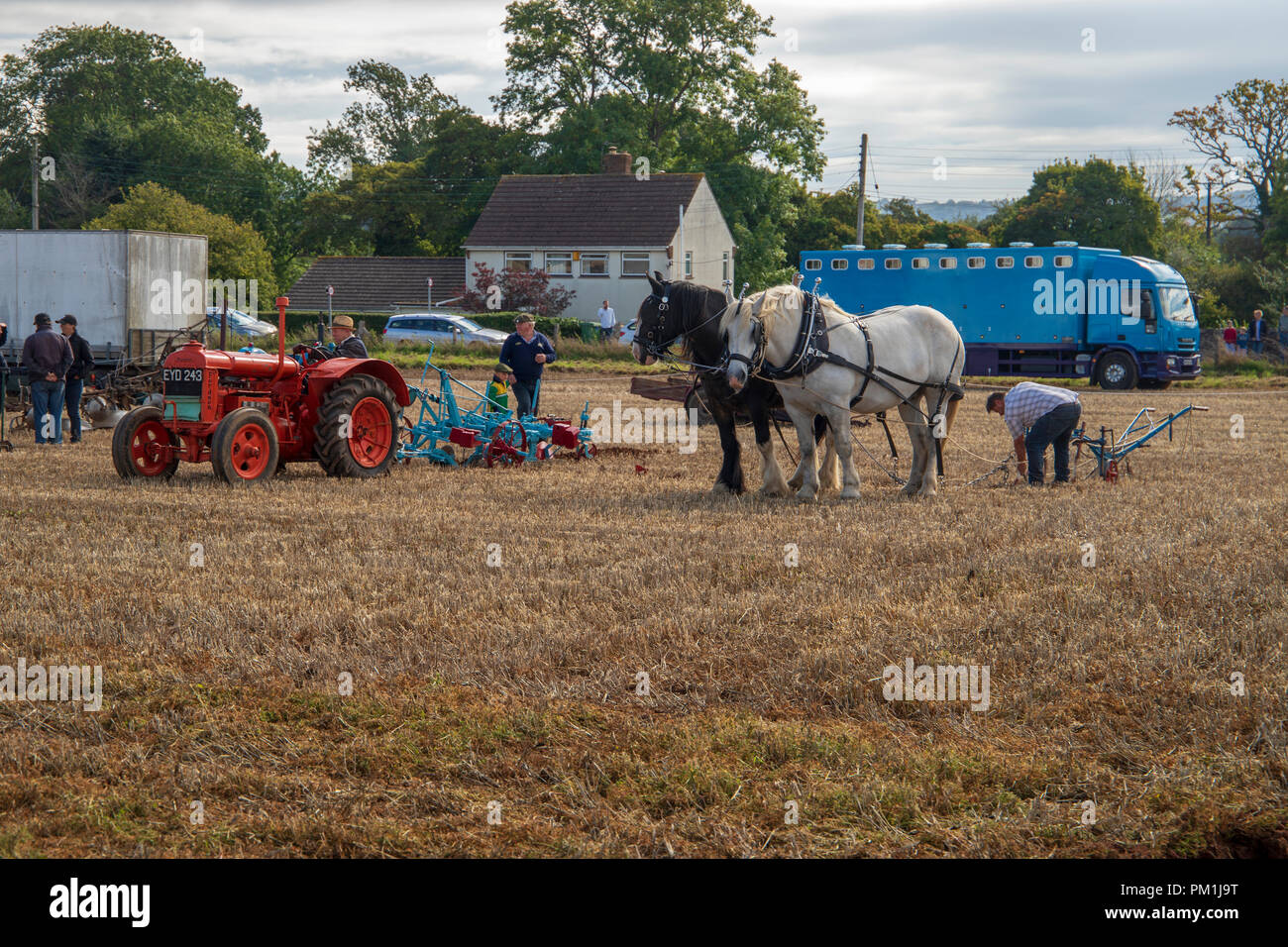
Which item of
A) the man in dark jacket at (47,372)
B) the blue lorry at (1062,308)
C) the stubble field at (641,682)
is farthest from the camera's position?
the blue lorry at (1062,308)

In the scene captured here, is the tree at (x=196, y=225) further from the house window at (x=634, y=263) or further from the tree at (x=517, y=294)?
the house window at (x=634, y=263)

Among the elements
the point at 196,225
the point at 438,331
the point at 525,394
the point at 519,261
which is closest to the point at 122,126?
the point at 196,225

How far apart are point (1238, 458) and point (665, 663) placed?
A: 37.6 feet

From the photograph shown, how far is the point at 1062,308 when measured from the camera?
1225 inches

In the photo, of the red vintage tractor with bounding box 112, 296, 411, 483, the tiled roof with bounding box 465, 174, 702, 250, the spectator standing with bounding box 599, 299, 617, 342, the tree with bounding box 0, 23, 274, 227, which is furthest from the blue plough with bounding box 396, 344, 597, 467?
the tree with bounding box 0, 23, 274, 227

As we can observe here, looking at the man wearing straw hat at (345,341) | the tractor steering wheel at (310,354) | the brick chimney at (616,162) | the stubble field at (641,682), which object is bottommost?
the stubble field at (641,682)

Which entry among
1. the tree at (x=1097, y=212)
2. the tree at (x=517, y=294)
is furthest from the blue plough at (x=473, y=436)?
the tree at (x=1097, y=212)

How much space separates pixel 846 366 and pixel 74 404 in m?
10.9

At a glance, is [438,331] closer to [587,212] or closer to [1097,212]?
[587,212]

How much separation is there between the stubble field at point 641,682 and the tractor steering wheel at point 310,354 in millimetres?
3156

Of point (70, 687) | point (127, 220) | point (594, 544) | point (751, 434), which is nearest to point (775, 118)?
point (127, 220)

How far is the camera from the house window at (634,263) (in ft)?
171

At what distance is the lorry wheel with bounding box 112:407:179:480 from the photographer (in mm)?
12547

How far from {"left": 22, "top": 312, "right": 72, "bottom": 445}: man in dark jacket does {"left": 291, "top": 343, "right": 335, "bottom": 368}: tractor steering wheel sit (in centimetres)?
442
